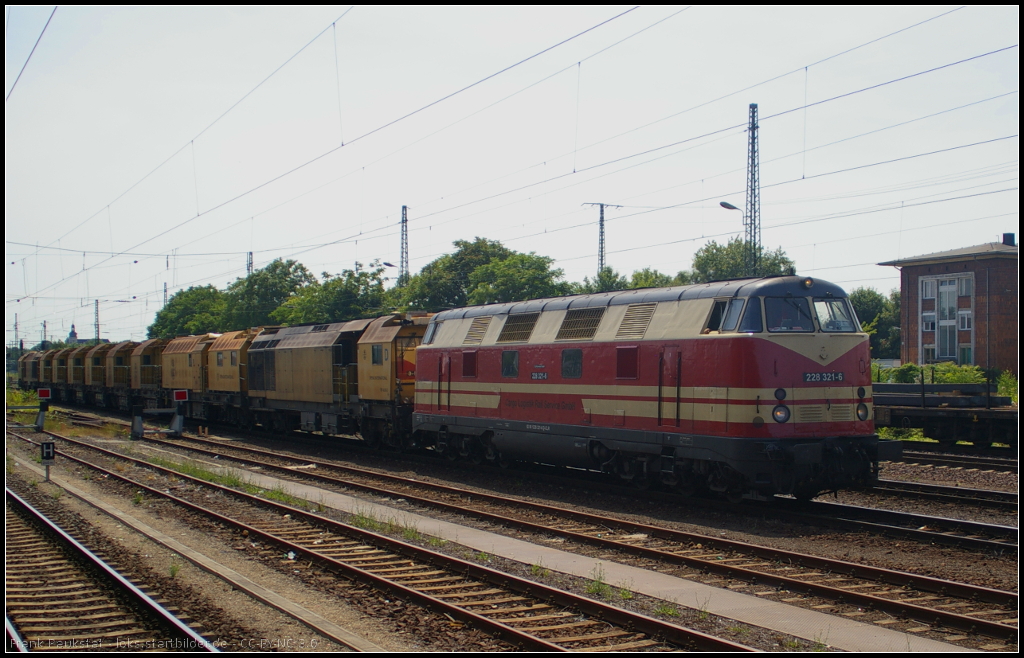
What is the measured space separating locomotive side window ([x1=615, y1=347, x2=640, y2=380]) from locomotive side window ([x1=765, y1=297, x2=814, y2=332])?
2679 millimetres

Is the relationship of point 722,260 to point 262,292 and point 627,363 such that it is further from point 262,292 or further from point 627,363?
point 627,363

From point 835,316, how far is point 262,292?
277 ft

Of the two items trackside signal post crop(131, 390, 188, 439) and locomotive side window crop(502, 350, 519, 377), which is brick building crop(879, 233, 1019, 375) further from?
trackside signal post crop(131, 390, 188, 439)

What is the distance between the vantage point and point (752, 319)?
1337 centimetres

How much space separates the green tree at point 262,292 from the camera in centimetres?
9088

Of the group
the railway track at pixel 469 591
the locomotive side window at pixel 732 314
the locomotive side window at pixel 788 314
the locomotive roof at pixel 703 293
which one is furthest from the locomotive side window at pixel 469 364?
the locomotive side window at pixel 788 314

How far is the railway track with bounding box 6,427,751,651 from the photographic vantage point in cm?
791

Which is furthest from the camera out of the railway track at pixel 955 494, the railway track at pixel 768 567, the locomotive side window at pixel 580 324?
the locomotive side window at pixel 580 324

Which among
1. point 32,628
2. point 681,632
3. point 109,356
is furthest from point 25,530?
point 109,356

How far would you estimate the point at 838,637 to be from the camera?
7844 mm

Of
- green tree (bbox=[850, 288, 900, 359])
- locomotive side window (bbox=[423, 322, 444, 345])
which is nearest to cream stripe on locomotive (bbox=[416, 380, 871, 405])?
locomotive side window (bbox=[423, 322, 444, 345])

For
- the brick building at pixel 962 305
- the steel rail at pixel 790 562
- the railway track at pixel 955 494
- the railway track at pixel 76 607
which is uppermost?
the brick building at pixel 962 305

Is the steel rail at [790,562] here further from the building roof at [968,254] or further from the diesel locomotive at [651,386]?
the building roof at [968,254]

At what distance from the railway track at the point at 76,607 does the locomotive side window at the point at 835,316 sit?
10.6 meters
